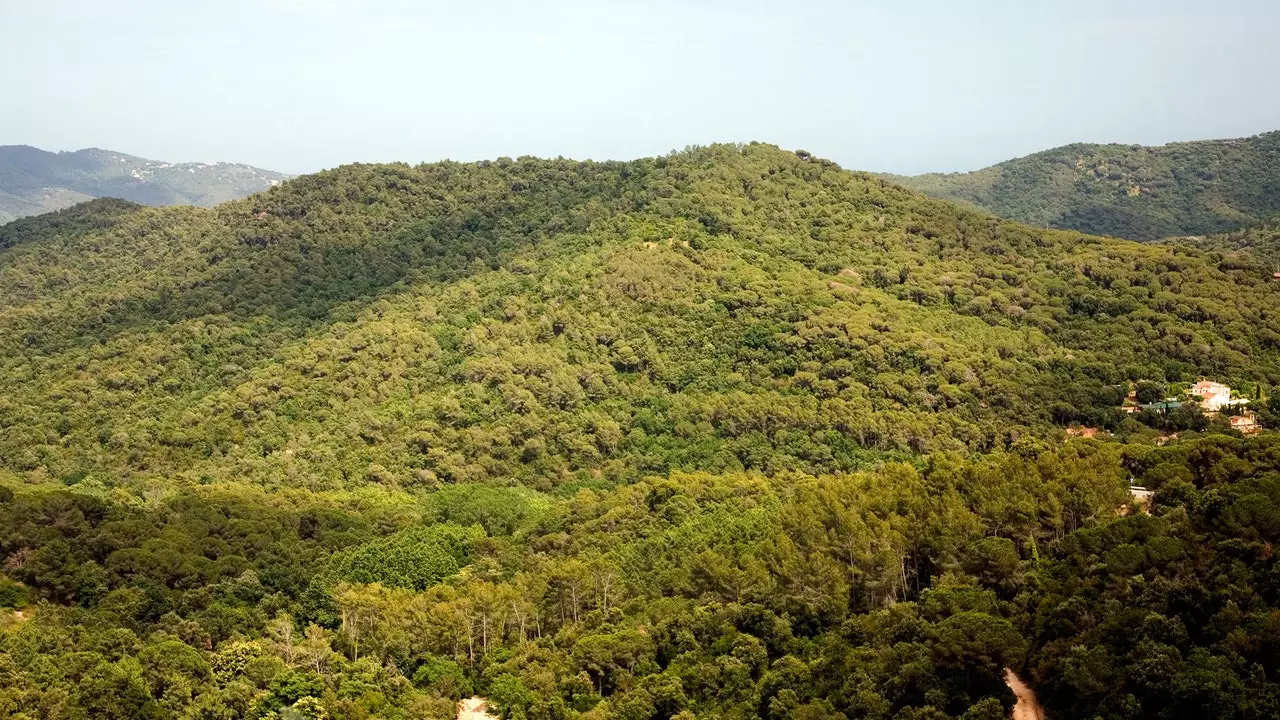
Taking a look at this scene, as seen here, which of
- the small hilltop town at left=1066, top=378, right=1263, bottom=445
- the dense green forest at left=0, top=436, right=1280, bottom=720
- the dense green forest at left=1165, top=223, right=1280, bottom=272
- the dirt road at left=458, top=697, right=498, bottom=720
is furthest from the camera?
the dense green forest at left=1165, top=223, right=1280, bottom=272

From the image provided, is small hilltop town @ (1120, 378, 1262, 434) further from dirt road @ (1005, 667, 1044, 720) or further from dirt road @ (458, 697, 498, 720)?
dirt road @ (458, 697, 498, 720)

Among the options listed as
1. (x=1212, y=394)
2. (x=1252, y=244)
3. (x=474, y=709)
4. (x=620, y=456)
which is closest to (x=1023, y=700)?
(x=474, y=709)

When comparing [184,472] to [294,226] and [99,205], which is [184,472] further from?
[99,205]

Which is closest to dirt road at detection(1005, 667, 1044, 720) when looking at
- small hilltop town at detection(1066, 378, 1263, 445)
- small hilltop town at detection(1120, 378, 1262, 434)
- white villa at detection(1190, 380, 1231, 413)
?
small hilltop town at detection(1066, 378, 1263, 445)

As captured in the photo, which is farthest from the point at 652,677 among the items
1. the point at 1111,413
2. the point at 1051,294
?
the point at 1051,294

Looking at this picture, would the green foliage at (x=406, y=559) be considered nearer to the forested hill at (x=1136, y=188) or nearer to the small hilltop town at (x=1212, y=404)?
the small hilltop town at (x=1212, y=404)

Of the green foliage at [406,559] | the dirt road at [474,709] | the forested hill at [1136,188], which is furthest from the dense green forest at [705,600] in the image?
the forested hill at [1136,188]
